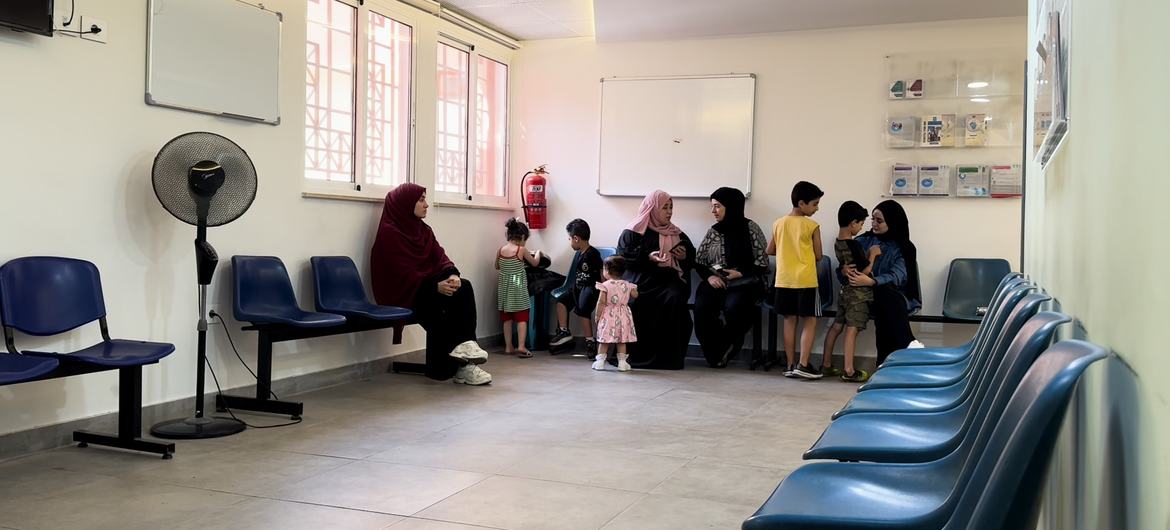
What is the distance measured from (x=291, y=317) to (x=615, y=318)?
260 cm

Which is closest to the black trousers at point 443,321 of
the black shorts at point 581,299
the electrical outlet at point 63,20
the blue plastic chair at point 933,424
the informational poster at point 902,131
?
the black shorts at point 581,299

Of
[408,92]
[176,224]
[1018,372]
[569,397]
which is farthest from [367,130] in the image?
[1018,372]

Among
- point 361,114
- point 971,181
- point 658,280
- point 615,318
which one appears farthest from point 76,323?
point 971,181

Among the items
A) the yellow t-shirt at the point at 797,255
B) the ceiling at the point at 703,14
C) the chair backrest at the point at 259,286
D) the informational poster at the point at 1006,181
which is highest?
the ceiling at the point at 703,14

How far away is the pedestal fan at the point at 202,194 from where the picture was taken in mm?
4496

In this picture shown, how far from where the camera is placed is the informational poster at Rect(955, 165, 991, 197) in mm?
7227

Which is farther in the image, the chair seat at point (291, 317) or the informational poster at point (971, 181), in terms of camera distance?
the informational poster at point (971, 181)

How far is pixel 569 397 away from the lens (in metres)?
5.93

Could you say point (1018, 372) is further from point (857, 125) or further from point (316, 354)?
point (857, 125)

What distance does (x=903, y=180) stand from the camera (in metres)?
7.42

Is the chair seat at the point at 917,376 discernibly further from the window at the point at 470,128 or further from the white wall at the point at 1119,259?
the window at the point at 470,128

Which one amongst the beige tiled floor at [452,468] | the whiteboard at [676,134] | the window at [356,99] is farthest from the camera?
the whiteboard at [676,134]

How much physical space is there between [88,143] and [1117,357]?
4443 millimetres

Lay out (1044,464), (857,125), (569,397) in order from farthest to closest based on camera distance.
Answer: (857,125) < (569,397) < (1044,464)
